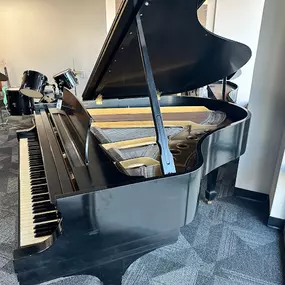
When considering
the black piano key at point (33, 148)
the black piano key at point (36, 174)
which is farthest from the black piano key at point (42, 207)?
the black piano key at point (33, 148)

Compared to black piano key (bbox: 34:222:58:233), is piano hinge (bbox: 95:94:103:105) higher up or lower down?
higher up

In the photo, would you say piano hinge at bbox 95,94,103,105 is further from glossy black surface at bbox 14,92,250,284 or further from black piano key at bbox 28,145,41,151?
glossy black surface at bbox 14,92,250,284

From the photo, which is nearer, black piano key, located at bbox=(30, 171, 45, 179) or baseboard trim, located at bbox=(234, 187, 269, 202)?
black piano key, located at bbox=(30, 171, 45, 179)

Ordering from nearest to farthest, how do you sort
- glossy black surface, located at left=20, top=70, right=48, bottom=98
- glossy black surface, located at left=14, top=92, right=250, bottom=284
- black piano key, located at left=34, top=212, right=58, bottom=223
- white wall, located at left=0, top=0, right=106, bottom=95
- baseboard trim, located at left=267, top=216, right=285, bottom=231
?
glossy black surface, located at left=14, top=92, right=250, bottom=284, black piano key, located at left=34, top=212, right=58, bottom=223, baseboard trim, located at left=267, top=216, right=285, bottom=231, glossy black surface, located at left=20, top=70, right=48, bottom=98, white wall, located at left=0, top=0, right=106, bottom=95

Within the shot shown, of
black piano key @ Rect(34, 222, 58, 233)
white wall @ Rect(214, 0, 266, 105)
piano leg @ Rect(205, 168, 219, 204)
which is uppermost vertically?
white wall @ Rect(214, 0, 266, 105)

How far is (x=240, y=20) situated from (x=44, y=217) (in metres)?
4.51

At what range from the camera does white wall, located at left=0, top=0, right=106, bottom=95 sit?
18.0 feet

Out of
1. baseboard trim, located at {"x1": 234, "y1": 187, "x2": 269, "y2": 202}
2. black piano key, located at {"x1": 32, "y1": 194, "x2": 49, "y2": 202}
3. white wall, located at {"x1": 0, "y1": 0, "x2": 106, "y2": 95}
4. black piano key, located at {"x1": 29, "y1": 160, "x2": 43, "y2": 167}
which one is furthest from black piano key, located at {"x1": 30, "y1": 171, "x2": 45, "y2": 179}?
white wall, located at {"x1": 0, "y1": 0, "x2": 106, "y2": 95}

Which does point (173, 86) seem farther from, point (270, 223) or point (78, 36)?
point (78, 36)

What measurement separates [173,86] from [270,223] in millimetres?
1573

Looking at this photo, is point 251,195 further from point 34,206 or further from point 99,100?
point 34,206

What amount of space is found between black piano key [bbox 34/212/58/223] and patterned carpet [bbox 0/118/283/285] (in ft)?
3.00

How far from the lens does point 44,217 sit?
3.93 ft

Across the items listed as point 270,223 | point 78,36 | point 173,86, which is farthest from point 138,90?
point 78,36
